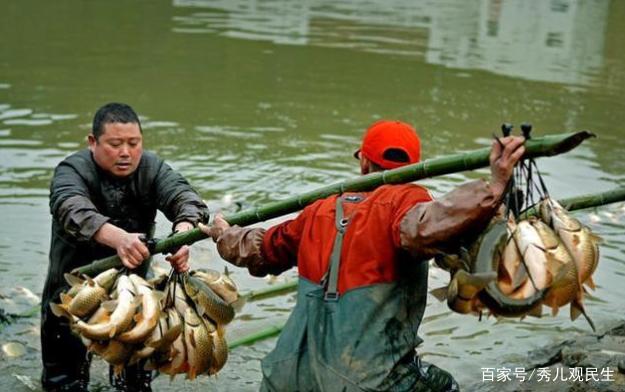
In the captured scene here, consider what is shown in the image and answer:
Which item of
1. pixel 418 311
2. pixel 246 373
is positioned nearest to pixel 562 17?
pixel 246 373

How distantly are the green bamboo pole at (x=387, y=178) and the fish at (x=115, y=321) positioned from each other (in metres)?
0.40

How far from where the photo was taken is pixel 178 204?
621cm

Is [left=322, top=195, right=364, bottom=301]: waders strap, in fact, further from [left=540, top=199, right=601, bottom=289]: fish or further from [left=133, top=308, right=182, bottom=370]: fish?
[left=133, top=308, right=182, bottom=370]: fish

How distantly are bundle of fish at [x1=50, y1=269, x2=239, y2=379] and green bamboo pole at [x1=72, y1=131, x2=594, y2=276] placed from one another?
0.83ft

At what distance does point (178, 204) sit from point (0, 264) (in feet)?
13.1

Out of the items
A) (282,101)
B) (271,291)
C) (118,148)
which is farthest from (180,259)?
(282,101)

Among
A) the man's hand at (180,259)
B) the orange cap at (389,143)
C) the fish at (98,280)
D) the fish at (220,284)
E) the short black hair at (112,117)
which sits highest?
the orange cap at (389,143)

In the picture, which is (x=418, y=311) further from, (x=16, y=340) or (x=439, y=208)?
(x=16, y=340)

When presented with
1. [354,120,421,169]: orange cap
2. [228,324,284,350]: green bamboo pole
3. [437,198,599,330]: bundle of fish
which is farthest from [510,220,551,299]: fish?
[228,324,284,350]: green bamboo pole

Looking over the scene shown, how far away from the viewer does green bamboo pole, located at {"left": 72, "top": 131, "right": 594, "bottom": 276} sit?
3910 mm

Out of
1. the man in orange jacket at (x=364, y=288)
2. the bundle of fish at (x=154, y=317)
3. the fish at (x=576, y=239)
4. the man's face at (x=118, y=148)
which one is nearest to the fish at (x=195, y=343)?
the bundle of fish at (x=154, y=317)

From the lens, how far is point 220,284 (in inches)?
225

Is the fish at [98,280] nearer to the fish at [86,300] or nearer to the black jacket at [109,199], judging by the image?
the fish at [86,300]

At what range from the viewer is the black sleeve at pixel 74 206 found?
5.71 m
